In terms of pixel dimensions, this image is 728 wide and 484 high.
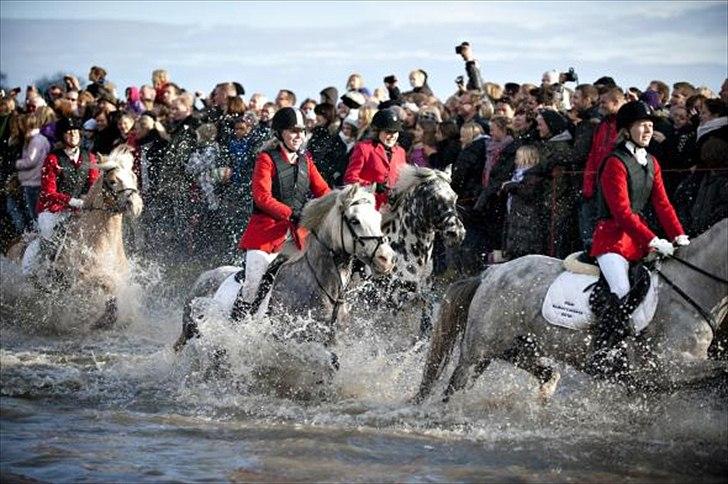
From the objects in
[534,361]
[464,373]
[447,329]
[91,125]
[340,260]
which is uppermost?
[91,125]

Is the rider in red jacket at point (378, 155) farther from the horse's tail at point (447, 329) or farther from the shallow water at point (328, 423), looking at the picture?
the horse's tail at point (447, 329)

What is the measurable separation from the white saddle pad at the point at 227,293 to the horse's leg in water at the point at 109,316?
3438 millimetres

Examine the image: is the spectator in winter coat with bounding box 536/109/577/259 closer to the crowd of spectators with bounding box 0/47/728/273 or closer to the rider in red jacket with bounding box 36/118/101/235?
the crowd of spectators with bounding box 0/47/728/273

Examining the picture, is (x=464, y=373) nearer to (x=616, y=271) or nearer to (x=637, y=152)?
(x=616, y=271)

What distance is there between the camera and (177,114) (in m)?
20.7

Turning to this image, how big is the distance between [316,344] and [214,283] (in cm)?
182

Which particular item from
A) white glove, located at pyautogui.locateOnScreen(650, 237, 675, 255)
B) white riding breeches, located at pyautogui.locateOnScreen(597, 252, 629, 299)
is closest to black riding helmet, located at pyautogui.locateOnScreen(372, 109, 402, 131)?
white riding breeches, located at pyautogui.locateOnScreen(597, 252, 629, 299)

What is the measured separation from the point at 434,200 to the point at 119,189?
13.3 ft

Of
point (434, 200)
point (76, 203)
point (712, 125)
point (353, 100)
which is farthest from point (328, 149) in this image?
point (712, 125)

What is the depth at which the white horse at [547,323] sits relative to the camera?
914 cm

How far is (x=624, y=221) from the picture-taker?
9.57 meters

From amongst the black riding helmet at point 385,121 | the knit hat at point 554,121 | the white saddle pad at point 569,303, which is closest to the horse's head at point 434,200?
the black riding helmet at point 385,121

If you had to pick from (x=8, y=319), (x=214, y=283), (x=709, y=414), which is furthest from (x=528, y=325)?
(x=8, y=319)

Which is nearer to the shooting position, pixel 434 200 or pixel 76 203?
pixel 434 200
